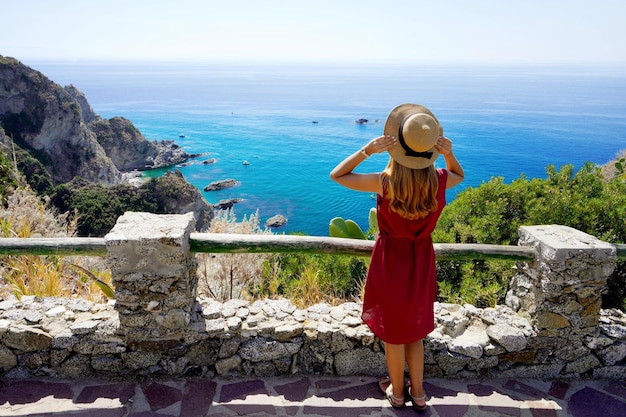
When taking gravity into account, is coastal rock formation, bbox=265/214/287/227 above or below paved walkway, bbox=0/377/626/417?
below

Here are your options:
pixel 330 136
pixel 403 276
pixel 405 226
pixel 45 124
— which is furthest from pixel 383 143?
pixel 330 136

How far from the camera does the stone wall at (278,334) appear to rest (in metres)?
3.06

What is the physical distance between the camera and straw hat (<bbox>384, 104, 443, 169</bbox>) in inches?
91.2

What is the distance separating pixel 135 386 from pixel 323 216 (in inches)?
1850

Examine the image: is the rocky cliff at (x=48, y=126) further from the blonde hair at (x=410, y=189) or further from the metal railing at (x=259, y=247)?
the blonde hair at (x=410, y=189)

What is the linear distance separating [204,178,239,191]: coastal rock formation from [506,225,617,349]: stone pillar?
57.5m

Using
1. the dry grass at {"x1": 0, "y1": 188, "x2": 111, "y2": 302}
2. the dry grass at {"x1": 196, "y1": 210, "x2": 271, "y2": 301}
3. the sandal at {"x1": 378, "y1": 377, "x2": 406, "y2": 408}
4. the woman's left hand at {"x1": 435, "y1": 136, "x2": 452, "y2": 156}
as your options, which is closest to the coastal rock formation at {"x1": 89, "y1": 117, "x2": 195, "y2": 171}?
the dry grass at {"x1": 0, "y1": 188, "x2": 111, "y2": 302}

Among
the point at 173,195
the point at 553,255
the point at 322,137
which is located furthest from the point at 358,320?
the point at 322,137

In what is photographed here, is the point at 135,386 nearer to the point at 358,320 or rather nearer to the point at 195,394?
the point at 195,394

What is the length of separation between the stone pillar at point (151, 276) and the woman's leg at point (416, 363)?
5.09 feet

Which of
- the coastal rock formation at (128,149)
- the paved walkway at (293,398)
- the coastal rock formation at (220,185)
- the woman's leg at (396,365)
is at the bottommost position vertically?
the coastal rock formation at (220,185)

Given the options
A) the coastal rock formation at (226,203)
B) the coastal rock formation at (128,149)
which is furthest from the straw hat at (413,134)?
the coastal rock formation at (128,149)

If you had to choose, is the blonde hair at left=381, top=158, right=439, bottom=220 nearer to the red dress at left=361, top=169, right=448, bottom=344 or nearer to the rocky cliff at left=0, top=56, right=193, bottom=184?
the red dress at left=361, top=169, right=448, bottom=344

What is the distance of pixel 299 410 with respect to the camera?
9.59 feet
